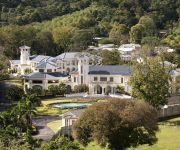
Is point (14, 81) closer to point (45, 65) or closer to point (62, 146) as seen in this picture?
point (45, 65)

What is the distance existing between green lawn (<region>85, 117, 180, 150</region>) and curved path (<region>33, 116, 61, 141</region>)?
416 cm

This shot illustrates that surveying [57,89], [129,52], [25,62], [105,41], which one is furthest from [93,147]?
[105,41]

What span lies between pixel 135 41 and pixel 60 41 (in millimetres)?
16068

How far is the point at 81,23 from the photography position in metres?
110

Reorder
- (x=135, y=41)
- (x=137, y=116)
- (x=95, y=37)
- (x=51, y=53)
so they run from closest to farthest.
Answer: (x=137, y=116), (x=51, y=53), (x=135, y=41), (x=95, y=37)

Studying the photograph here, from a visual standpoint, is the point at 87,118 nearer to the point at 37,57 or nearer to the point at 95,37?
the point at 37,57

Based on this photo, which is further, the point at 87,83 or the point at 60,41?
the point at 60,41

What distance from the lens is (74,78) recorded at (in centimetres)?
6581

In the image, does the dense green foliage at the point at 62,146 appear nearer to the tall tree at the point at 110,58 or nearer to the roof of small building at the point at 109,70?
the roof of small building at the point at 109,70

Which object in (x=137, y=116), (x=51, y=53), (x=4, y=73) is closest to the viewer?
(x=137, y=116)

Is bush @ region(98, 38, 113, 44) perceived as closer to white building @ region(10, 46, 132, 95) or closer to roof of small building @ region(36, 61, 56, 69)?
roof of small building @ region(36, 61, 56, 69)

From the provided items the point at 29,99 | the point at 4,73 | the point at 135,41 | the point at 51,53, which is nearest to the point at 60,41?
the point at 51,53

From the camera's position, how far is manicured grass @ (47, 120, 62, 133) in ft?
142

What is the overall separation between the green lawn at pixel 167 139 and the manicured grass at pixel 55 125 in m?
5.73
